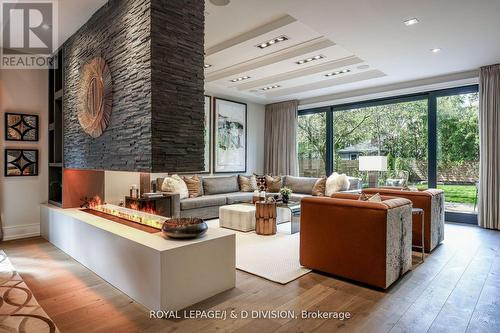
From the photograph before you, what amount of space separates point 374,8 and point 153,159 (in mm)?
2752

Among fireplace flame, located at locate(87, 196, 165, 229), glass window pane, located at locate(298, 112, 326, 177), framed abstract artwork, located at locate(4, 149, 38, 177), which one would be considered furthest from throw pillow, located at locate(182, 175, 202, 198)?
glass window pane, located at locate(298, 112, 326, 177)

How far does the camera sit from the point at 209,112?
720cm

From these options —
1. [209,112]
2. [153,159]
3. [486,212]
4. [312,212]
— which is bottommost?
[486,212]

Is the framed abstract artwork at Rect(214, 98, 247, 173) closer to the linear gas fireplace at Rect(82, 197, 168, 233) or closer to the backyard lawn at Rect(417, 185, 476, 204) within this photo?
the linear gas fireplace at Rect(82, 197, 168, 233)

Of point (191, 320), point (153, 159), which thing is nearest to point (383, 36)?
point (153, 159)

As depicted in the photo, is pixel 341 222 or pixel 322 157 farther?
pixel 322 157

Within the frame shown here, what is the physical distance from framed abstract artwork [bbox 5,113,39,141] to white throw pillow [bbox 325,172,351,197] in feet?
17.5

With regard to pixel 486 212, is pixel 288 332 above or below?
below

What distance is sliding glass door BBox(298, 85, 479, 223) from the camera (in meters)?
5.70

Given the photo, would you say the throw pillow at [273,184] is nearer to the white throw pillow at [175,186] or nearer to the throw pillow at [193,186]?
the throw pillow at [193,186]

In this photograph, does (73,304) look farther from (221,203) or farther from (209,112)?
(209,112)

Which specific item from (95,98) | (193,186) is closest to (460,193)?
(193,186)

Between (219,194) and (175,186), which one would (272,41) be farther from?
(219,194)

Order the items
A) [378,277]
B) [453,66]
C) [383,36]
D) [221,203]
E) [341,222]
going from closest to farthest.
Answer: [378,277], [341,222], [383,36], [453,66], [221,203]
